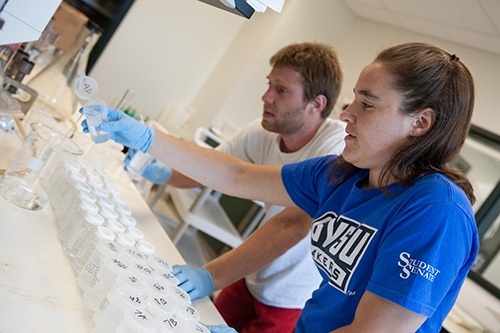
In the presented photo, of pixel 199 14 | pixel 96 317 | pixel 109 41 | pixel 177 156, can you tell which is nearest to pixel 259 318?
pixel 177 156

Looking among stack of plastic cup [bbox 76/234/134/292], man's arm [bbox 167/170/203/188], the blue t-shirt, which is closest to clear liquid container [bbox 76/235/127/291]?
stack of plastic cup [bbox 76/234/134/292]

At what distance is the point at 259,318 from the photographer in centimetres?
175

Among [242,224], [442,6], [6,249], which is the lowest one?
[242,224]

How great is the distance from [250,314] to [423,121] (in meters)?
1.08

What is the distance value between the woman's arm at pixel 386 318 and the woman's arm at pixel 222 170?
1.87ft

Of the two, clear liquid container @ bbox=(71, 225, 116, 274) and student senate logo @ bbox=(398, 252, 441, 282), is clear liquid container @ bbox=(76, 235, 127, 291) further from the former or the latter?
student senate logo @ bbox=(398, 252, 441, 282)

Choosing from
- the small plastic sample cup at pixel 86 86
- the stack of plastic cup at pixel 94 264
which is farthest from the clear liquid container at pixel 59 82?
the stack of plastic cup at pixel 94 264

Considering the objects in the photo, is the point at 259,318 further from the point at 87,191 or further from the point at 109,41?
the point at 109,41

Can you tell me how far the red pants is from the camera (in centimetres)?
172

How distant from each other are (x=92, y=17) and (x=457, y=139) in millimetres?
2706

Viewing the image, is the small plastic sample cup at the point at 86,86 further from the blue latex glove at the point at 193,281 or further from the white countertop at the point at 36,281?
the blue latex glove at the point at 193,281

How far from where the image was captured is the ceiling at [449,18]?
2.77 meters

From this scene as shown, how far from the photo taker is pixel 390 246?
97 cm

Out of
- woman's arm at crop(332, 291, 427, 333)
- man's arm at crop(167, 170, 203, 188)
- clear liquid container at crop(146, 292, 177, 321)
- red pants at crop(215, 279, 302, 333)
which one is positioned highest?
woman's arm at crop(332, 291, 427, 333)
